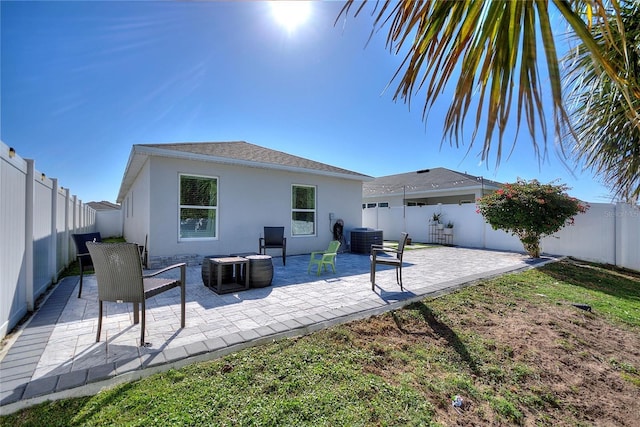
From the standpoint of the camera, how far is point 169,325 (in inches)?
143

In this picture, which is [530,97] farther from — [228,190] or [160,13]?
[228,190]

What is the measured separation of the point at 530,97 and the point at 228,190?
8.37m

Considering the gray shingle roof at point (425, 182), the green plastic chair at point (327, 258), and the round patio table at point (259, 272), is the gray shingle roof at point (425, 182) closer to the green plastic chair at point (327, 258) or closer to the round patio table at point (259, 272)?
the green plastic chair at point (327, 258)

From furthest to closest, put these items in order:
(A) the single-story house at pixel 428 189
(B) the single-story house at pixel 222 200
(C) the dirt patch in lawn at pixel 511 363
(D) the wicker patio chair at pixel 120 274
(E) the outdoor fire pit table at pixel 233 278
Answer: (A) the single-story house at pixel 428 189 → (B) the single-story house at pixel 222 200 → (E) the outdoor fire pit table at pixel 233 278 → (D) the wicker patio chair at pixel 120 274 → (C) the dirt patch in lawn at pixel 511 363

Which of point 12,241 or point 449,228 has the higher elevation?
point 12,241

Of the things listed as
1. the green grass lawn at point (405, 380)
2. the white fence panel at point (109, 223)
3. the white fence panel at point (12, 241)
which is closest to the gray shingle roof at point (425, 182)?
the green grass lawn at point (405, 380)

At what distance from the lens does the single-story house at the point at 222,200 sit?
300 inches

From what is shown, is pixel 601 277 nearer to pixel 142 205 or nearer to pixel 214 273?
pixel 214 273

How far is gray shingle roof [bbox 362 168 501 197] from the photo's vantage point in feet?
53.1

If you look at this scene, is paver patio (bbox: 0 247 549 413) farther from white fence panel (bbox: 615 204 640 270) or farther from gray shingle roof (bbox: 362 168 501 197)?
gray shingle roof (bbox: 362 168 501 197)

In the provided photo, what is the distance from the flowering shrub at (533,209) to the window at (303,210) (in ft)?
21.7

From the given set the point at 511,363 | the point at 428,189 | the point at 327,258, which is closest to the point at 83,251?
the point at 327,258

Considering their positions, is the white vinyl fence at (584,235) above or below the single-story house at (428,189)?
below

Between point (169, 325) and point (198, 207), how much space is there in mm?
5175
